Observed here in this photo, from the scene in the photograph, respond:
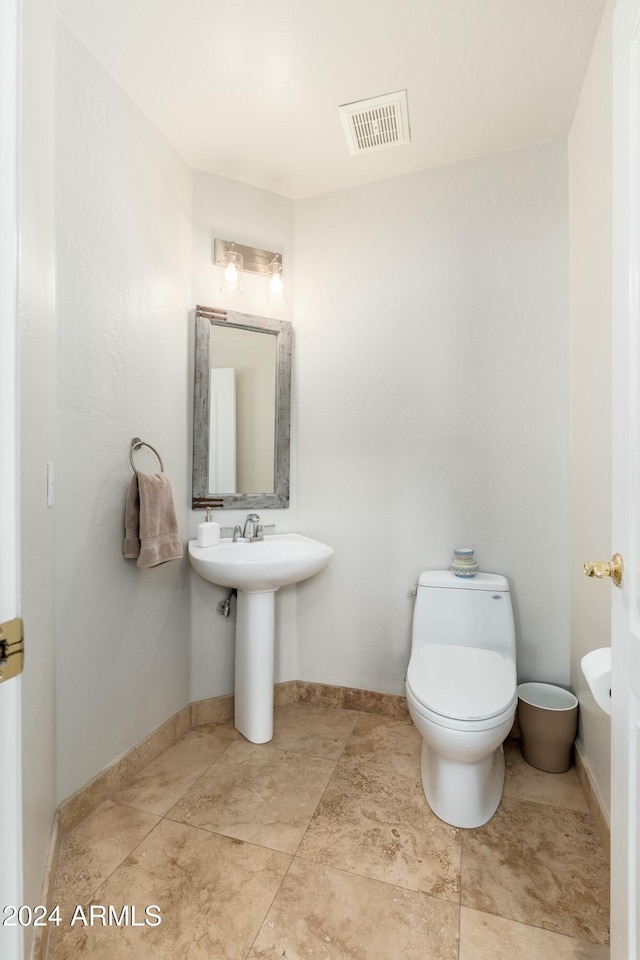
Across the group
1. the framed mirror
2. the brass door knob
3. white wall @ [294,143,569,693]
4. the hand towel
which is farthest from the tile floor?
the framed mirror

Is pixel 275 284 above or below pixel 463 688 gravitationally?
above

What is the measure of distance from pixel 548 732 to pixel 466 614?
514 millimetres

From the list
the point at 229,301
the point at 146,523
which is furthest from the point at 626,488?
the point at 229,301

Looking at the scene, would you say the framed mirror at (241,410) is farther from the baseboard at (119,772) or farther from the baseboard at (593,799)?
the baseboard at (593,799)

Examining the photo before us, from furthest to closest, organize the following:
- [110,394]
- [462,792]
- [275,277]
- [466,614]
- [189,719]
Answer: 1. [275,277]
2. [189,719]
3. [466,614]
4. [110,394]
5. [462,792]

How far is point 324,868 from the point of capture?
139 cm

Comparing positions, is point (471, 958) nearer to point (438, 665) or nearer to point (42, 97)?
point (438, 665)

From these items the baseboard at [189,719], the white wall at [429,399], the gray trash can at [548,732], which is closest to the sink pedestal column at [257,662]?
the baseboard at [189,719]

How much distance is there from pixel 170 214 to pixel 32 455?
1366mm

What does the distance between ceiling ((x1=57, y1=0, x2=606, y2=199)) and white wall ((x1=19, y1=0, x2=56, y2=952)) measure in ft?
1.10

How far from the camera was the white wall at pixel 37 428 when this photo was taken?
1.05 meters

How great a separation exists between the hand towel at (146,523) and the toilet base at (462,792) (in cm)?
120

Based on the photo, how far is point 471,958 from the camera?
113 cm

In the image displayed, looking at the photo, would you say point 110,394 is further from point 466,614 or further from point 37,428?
point 466,614
